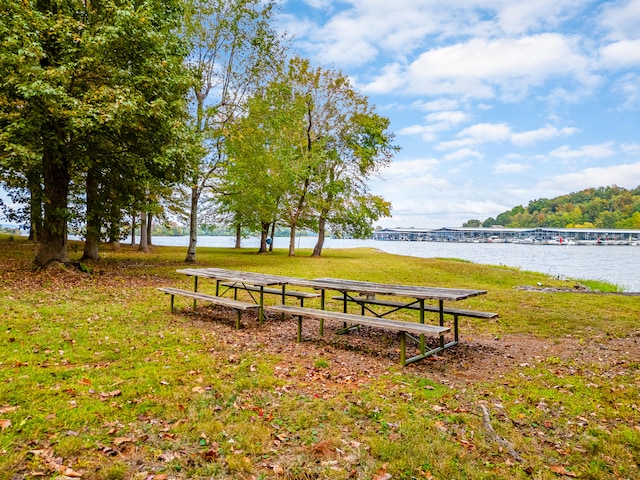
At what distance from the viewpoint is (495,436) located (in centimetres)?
362

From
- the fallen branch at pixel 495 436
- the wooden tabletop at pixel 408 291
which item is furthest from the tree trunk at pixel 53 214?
the fallen branch at pixel 495 436

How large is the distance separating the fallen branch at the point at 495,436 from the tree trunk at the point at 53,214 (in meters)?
12.4

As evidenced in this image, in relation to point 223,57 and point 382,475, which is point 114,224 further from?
point 382,475

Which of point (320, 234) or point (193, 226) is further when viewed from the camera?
point (320, 234)

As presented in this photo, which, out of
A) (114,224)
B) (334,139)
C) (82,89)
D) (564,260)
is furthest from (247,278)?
(564,260)

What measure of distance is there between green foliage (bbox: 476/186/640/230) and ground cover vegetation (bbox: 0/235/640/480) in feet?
280

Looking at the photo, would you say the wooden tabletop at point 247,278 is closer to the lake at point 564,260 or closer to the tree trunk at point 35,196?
the tree trunk at point 35,196

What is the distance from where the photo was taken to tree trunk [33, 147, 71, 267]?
11.7 m

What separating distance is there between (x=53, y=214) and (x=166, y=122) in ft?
14.5

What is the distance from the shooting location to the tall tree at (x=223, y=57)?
18531 mm

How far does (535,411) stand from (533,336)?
4.10 metres

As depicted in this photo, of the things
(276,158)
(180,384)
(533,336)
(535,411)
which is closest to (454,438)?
(535,411)

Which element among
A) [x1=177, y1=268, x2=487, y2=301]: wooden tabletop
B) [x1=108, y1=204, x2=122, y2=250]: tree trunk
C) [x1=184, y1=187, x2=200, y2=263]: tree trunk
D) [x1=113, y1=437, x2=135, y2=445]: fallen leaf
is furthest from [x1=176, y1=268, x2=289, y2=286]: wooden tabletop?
[x1=184, y1=187, x2=200, y2=263]: tree trunk

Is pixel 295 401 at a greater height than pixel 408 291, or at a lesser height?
lesser
